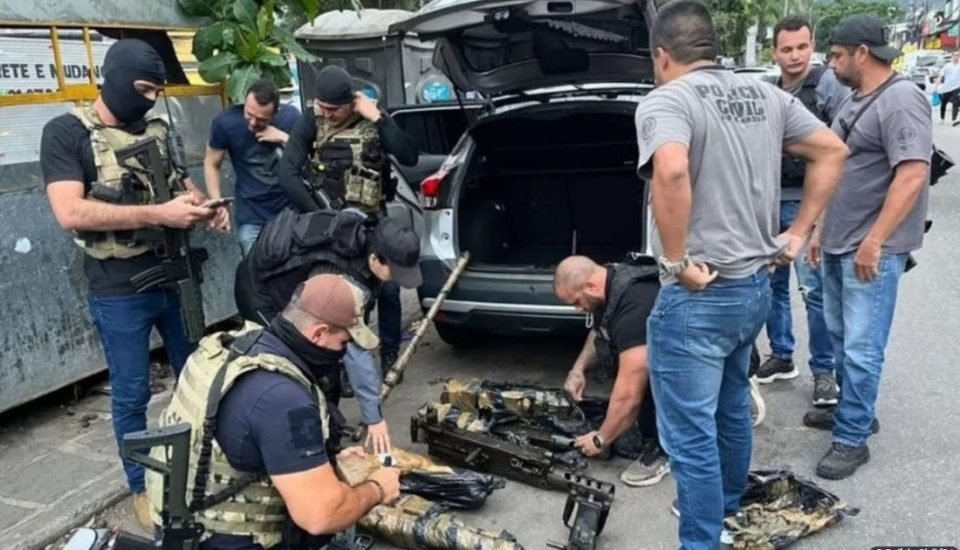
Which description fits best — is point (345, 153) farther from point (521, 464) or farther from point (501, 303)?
point (521, 464)

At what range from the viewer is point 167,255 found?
3.05 metres

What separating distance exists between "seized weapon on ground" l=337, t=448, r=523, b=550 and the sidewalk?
4.05 ft


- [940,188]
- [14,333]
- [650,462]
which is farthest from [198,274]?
[940,188]

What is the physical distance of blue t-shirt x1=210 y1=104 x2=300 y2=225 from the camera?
4430mm

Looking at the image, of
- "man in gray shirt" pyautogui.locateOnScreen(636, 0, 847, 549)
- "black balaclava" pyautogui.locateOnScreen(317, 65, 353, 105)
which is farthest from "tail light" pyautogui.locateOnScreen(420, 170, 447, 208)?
"man in gray shirt" pyautogui.locateOnScreen(636, 0, 847, 549)

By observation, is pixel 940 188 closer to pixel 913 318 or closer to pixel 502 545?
pixel 913 318

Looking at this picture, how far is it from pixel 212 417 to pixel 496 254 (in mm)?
3217

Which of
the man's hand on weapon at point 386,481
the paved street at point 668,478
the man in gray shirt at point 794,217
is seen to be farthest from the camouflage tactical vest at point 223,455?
the man in gray shirt at point 794,217

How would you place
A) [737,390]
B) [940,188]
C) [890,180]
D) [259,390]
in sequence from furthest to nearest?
[940,188] → [890,180] → [737,390] → [259,390]

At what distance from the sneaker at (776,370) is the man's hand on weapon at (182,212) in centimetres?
296

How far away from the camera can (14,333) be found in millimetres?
3775

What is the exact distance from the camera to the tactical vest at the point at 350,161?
4281 mm

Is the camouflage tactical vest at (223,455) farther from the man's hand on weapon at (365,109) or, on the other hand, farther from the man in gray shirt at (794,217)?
the man in gray shirt at (794,217)

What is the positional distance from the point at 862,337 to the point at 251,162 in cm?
325
